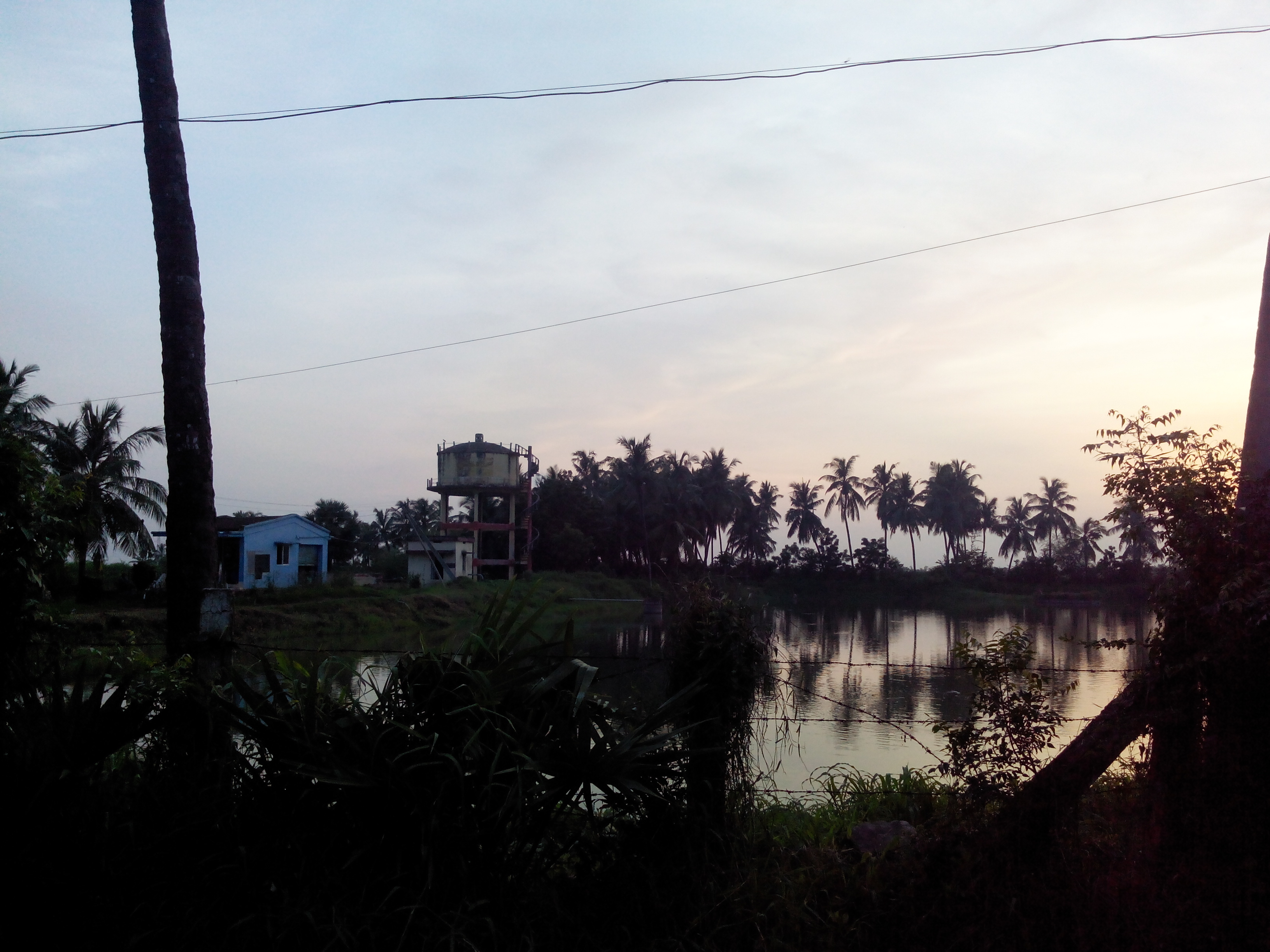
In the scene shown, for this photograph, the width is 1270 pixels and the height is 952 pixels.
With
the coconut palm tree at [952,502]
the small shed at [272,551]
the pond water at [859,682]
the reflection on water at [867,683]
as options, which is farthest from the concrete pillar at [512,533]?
the coconut palm tree at [952,502]

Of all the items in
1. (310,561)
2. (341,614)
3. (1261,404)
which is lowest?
(341,614)

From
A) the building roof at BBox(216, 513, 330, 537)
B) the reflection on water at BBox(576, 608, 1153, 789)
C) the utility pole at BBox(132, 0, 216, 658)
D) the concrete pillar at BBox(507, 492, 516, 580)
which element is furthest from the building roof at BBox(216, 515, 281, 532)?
the utility pole at BBox(132, 0, 216, 658)

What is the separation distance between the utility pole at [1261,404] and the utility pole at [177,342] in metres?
5.37

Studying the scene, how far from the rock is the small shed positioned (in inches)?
1482

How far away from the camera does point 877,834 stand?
448 centimetres

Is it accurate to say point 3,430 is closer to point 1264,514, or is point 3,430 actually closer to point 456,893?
point 456,893

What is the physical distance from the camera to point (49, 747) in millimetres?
4074

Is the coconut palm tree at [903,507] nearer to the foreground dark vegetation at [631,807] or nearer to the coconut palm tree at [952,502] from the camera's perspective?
the coconut palm tree at [952,502]

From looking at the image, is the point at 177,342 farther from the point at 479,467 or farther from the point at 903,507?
the point at 903,507

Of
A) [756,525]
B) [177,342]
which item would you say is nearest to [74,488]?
[177,342]

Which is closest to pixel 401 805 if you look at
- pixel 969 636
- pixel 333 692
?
pixel 333 692

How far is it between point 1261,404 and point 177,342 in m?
5.80

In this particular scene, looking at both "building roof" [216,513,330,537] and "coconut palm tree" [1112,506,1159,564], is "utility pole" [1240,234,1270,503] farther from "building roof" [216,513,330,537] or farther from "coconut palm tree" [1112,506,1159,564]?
"building roof" [216,513,330,537]

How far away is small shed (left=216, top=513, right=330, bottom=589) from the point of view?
42.1m
